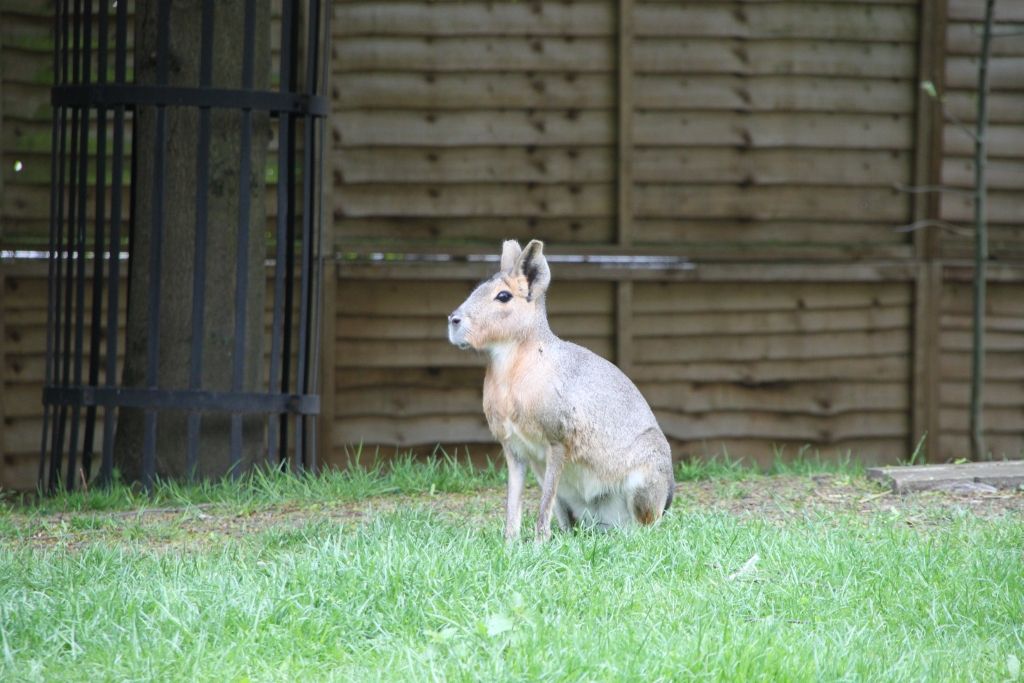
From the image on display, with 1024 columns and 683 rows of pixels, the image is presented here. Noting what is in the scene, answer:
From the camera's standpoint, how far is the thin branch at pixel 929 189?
9.06 m

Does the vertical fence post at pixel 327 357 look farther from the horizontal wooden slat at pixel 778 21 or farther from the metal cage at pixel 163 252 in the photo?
the horizontal wooden slat at pixel 778 21

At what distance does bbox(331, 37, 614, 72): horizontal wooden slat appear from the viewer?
28.5ft

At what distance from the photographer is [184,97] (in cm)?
636

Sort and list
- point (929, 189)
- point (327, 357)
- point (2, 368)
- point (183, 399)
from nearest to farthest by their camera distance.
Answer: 1. point (183, 399)
2. point (2, 368)
3. point (327, 357)
4. point (929, 189)

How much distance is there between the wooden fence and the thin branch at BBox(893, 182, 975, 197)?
5 cm

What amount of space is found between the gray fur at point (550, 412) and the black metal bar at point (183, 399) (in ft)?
6.10

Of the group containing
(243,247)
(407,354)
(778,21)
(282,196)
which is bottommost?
(407,354)

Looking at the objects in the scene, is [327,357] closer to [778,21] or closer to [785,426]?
[785,426]

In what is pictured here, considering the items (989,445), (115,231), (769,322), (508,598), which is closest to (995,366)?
(989,445)

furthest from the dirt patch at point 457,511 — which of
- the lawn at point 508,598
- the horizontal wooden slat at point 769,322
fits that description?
the horizontal wooden slat at point 769,322

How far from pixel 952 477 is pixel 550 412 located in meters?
2.32

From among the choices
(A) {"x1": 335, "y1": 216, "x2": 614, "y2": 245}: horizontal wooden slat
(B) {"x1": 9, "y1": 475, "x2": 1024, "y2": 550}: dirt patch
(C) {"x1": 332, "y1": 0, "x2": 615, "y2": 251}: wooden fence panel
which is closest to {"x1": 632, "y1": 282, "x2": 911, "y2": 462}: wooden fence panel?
(A) {"x1": 335, "y1": 216, "x2": 614, "y2": 245}: horizontal wooden slat

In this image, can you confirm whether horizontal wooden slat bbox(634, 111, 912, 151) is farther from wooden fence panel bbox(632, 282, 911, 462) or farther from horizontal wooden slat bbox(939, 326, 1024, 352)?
horizontal wooden slat bbox(939, 326, 1024, 352)

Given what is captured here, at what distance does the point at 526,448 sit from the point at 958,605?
1.59m
